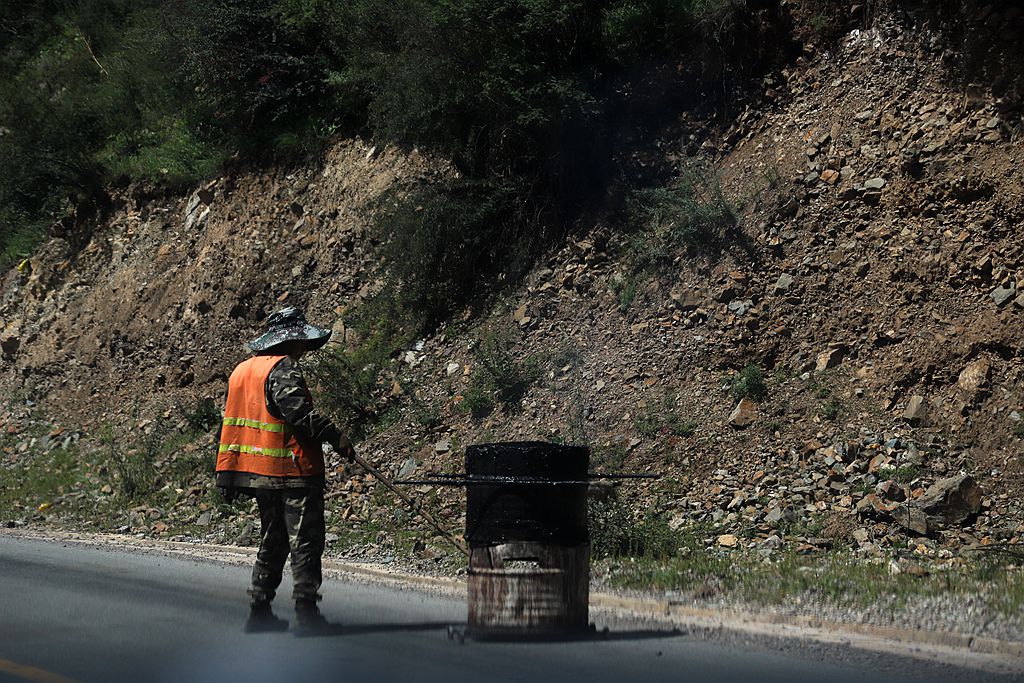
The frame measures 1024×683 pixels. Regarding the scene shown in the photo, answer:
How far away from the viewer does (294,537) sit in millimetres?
7637

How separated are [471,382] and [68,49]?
20.0 metres

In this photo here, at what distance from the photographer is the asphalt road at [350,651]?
6.13m

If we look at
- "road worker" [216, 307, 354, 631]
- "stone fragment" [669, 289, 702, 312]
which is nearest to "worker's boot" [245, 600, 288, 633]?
"road worker" [216, 307, 354, 631]

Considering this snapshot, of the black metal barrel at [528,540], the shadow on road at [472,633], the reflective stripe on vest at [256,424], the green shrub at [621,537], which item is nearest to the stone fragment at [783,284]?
the green shrub at [621,537]

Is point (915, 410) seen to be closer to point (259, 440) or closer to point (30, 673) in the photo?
point (259, 440)

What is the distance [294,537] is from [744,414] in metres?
6.76

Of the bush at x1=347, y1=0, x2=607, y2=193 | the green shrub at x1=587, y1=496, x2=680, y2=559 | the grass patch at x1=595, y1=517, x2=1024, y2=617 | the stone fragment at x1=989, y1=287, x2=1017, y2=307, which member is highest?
the bush at x1=347, y1=0, x2=607, y2=193

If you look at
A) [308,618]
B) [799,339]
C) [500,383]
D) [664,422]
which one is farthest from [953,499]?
[308,618]

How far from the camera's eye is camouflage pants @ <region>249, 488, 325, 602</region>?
7.55 meters

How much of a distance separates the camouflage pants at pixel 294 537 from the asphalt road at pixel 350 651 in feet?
1.06

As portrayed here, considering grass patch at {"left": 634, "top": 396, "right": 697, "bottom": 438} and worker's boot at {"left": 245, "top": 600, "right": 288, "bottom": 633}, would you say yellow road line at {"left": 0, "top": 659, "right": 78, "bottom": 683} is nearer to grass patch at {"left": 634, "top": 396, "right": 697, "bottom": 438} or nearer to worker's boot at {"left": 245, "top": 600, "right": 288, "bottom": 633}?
worker's boot at {"left": 245, "top": 600, "right": 288, "bottom": 633}

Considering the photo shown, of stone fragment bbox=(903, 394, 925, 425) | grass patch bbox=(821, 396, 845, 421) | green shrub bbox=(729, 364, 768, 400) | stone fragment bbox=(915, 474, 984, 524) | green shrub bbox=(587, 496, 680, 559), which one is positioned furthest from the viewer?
green shrub bbox=(729, 364, 768, 400)

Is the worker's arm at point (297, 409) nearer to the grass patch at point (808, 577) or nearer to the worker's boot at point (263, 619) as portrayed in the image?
the worker's boot at point (263, 619)

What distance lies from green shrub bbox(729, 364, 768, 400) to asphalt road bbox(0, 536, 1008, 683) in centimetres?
546
